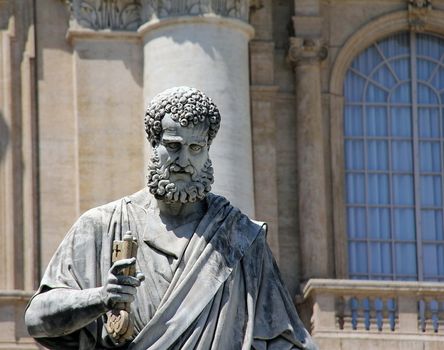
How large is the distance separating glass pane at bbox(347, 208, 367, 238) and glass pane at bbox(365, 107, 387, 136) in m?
0.91

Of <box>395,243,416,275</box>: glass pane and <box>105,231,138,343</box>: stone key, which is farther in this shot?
<box>395,243,416,275</box>: glass pane

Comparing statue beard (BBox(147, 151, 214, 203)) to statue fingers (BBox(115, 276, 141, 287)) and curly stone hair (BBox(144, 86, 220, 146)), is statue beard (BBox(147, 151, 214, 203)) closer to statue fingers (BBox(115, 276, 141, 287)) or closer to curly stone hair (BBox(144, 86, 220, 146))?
curly stone hair (BBox(144, 86, 220, 146))

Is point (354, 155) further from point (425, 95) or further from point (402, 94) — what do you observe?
point (425, 95)

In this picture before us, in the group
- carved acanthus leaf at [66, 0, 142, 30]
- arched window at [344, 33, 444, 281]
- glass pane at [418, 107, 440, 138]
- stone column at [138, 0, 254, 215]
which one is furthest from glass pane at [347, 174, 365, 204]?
carved acanthus leaf at [66, 0, 142, 30]

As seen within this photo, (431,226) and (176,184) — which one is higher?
(176,184)

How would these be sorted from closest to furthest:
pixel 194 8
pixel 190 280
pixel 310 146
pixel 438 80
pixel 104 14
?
pixel 190 280, pixel 194 8, pixel 104 14, pixel 310 146, pixel 438 80

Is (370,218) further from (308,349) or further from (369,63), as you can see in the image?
(308,349)

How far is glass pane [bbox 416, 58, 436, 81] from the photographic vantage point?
33.8m

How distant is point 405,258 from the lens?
1319 inches

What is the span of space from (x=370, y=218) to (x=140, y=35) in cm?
358

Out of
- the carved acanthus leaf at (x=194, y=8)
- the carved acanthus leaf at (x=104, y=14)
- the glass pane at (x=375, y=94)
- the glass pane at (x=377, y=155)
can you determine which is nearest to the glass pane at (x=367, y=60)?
the glass pane at (x=375, y=94)

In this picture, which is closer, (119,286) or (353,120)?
(119,286)

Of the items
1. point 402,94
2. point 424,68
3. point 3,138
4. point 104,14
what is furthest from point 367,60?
point 3,138

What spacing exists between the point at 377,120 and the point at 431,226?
1.36 m
